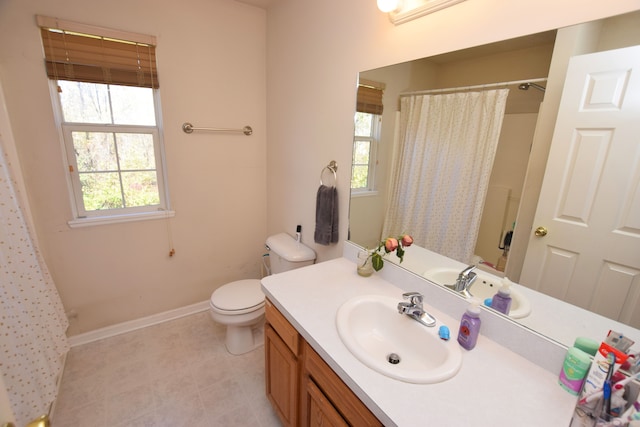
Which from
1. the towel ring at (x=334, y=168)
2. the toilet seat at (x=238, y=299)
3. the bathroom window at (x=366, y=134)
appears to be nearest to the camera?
the bathroom window at (x=366, y=134)

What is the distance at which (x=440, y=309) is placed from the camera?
3.87 feet

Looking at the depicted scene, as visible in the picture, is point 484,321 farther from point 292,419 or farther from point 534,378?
point 292,419

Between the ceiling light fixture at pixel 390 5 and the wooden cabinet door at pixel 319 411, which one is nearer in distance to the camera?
the wooden cabinet door at pixel 319 411

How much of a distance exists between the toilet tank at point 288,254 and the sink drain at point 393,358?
37.1 inches

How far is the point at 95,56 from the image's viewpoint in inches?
67.5

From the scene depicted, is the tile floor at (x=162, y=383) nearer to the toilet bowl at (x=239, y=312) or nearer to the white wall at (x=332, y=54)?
the toilet bowl at (x=239, y=312)

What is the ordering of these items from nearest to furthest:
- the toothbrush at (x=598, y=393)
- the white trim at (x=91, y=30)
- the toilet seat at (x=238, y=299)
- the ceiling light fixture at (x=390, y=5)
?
the toothbrush at (x=598, y=393) < the ceiling light fixture at (x=390, y=5) < the white trim at (x=91, y=30) < the toilet seat at (x=238, y=299)

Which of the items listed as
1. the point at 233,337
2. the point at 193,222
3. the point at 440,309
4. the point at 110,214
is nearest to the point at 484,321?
the point at 440,309

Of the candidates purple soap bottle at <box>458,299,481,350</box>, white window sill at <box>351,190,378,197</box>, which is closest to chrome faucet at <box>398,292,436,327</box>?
purple soap bottle at <box>458,299,481,350</box>

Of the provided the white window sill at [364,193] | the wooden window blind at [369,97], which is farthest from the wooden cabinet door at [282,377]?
the wooden window blind at [369,97]

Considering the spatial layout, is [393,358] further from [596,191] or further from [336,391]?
[596,191]

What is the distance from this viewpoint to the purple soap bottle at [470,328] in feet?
3.06

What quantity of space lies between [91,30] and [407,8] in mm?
1819

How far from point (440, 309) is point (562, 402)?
452mm
